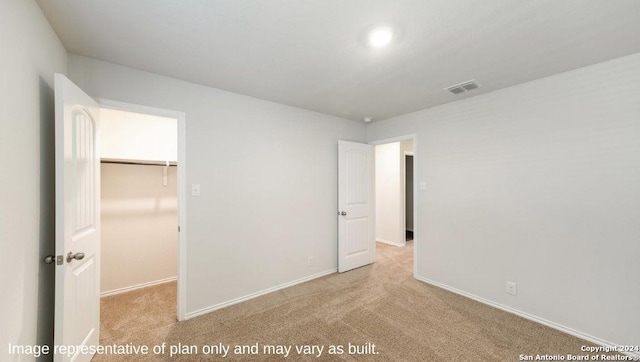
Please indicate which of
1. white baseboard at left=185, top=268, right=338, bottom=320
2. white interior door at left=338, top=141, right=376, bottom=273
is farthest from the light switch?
white interior door at left=338, top=141, right=376, bottom=273

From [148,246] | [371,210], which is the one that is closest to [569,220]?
[371,210]

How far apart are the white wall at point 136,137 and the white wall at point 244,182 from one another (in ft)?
2.37

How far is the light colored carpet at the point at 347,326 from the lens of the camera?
200cm

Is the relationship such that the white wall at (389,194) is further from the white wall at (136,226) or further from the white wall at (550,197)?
the white wall at (136,226)

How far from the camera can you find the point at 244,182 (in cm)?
287

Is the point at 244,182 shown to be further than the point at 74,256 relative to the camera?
Yes

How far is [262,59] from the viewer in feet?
6.75

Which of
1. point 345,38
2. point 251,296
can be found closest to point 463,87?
point 345,38

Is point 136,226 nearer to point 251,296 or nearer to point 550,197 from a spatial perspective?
point 251,296

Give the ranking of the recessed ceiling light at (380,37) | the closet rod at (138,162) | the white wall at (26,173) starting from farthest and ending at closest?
the closet rod at (138,162) < the recessed ceiling light at (380,37) < the white wall at (26,173)

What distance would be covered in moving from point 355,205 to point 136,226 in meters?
3.04

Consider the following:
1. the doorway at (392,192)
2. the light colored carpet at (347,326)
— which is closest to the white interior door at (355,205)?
the light colored carpet at (347,326)

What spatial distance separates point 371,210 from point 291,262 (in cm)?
162

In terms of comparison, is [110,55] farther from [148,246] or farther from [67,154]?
[148,246]
